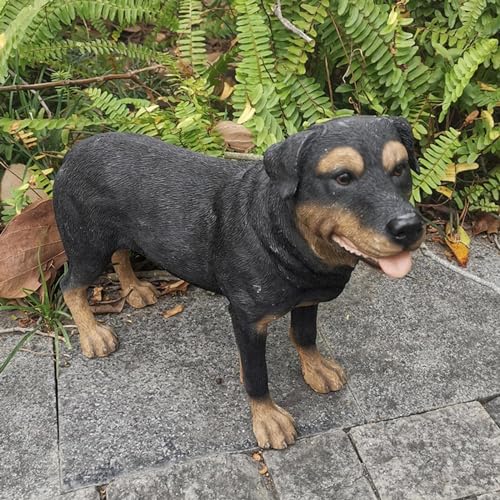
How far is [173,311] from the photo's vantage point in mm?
3564

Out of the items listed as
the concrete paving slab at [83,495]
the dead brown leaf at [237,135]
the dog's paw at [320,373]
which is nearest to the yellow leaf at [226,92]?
the dead brown leaf at [237,135]

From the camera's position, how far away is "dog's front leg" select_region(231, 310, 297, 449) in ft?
8.79

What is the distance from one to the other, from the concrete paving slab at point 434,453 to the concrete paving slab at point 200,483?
1.63 ft

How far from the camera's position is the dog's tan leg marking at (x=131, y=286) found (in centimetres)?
359

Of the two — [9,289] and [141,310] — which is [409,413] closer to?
[141,310]

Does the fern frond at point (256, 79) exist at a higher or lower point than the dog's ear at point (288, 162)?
lower

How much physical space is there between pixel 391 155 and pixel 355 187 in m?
0.18

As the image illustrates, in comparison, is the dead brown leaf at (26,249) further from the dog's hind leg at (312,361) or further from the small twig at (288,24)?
the small twig at (288,24)

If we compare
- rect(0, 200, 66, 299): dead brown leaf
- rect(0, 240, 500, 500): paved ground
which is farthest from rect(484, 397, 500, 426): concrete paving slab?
rect(0, 200, 66, 299): dead brown leaf

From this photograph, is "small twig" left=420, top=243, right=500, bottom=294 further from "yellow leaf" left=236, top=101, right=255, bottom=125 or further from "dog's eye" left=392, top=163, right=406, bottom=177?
"dog's eye" left=392, top=163, right=406, bottom=177

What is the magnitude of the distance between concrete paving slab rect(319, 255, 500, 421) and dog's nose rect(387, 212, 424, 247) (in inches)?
47.5

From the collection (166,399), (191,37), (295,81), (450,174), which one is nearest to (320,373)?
(166,399)

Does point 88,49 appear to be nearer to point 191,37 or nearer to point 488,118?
point 191,37

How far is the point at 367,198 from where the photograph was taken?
6.79ft
